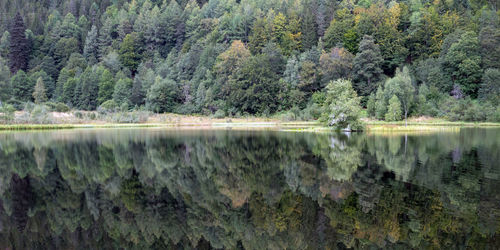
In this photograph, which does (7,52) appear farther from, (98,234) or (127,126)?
(98,234)

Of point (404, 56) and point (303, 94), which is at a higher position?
point (404, 56)

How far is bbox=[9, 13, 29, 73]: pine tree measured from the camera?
128 meters

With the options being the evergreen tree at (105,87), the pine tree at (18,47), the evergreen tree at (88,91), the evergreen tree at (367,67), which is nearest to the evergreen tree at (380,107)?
the evergreen tree at (367,67)

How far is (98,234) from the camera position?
39.6ft

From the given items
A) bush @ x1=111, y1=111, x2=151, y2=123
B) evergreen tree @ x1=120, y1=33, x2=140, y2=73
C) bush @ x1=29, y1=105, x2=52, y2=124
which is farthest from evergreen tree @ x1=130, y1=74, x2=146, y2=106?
bush @ x1=29, y1=105, x2=52, y2=124

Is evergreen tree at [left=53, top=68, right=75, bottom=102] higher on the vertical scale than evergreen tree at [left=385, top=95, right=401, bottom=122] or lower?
higher

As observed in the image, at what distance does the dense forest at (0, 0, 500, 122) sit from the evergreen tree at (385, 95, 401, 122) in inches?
6.9

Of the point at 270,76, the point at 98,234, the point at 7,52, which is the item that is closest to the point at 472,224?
the point at 98,234

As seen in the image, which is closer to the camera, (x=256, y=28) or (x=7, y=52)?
(x=256, y=28)

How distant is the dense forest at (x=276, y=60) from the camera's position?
7650 centimetres

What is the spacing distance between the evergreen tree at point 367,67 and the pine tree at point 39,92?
81839 mm

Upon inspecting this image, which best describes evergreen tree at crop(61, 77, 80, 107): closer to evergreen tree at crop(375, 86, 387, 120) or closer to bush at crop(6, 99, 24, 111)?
bush at crop(6, 99, 24, 111)

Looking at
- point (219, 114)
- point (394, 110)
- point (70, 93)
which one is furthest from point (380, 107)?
point (70, 93)

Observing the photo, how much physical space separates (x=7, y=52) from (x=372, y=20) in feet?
369
